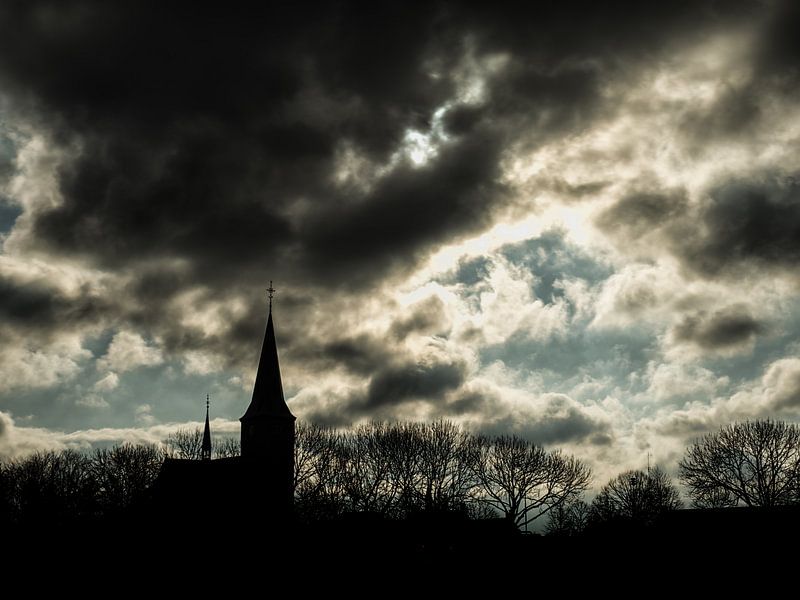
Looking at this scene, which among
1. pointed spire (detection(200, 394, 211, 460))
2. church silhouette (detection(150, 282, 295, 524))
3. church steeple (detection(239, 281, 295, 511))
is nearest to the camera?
church silhouette (detection(150, 282, 295, 524))

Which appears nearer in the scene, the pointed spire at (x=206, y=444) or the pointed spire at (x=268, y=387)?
the pointed spire at (x=268, y=387)

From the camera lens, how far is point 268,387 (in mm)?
77875

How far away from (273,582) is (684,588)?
78.1 ft

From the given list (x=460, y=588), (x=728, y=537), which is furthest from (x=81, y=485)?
(x=728, y=537)

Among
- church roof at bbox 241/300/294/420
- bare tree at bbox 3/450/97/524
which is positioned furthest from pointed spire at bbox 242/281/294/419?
bare tree at bbox 3/450/97/524

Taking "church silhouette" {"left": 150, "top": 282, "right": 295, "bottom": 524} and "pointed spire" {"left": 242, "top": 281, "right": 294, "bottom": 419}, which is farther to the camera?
"pointed spire" {"left": 242, "top": 281, "right": 294, "bottom": 419}

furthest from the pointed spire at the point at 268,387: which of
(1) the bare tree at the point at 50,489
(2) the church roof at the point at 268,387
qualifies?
(1) the bare tree at the point at 50,489

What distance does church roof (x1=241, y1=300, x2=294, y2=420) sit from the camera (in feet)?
252

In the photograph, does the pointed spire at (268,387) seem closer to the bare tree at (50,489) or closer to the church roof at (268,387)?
the church roof at (268,387)

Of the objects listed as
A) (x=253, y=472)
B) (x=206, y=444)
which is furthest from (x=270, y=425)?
(x=206, y=444)

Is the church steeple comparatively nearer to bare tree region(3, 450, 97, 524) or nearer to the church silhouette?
the church silhouette

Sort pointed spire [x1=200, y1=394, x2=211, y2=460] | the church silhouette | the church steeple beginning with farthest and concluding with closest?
pointed spire [x1=200, y1=394, x2=211, y2=460] → the church steeple → the church silhouette

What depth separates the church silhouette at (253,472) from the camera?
66062mm

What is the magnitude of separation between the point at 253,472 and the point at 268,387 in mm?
10089
